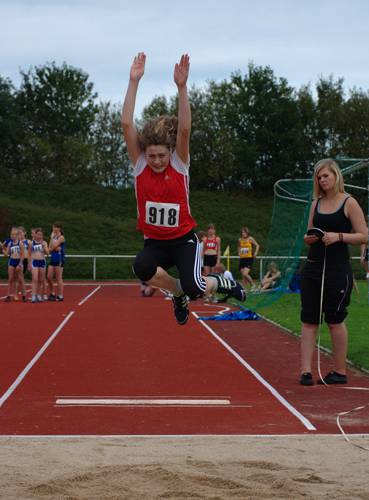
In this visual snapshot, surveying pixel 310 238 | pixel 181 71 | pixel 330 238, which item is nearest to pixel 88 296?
pixel 310 238

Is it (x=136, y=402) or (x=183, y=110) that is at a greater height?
(x=183, y=110)

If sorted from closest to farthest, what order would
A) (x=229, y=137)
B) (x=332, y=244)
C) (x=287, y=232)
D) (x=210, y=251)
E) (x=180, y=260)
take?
(x=180, y=260) → (x=332, y=244) → (x=287, y=232) → (x=210, y=251) → (x=229, y=137)

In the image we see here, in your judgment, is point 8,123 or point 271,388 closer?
point 271,388

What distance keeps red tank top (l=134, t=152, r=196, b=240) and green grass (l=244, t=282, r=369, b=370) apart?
4114 millimetres

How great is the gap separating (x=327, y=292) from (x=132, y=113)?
10.2ft

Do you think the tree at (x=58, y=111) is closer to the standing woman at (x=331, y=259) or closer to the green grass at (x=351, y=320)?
the green grass at (x=351, y=320)

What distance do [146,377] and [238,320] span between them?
6.81 m

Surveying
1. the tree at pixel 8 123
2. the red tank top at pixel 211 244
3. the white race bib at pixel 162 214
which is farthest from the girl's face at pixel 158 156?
the tree at pixel 8 123

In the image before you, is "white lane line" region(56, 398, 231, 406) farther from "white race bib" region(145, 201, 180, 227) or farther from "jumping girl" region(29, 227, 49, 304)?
"jumping girl" region(29, 227, 49, 304)

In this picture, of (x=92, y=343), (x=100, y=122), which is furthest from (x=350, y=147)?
(x=92, y=343)

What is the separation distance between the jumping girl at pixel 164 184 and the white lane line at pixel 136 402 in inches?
55.1

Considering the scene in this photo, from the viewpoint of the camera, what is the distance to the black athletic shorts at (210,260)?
21.1m

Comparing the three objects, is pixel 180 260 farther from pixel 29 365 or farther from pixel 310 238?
pixel 29 365

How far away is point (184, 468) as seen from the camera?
16.4 feet
